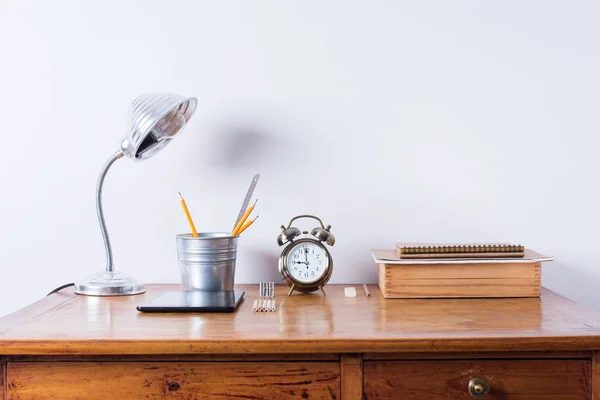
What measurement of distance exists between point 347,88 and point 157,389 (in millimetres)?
912

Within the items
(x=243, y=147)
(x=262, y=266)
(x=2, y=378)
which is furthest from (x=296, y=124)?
(x=2, y=378)

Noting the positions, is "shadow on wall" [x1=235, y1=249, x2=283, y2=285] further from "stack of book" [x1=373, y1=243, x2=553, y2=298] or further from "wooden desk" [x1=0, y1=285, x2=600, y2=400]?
"wooden desk" [x1=0, y1=285, x2=600, y2=400]

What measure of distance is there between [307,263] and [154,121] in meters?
0.48

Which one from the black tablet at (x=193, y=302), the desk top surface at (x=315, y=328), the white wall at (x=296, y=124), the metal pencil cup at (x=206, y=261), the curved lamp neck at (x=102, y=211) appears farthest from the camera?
the white wall at (x=296, y=124)

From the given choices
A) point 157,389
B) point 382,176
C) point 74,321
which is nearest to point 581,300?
point 382,176

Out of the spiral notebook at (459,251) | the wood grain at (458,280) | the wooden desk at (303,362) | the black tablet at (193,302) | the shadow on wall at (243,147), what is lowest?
the wooden desk at (303,362)

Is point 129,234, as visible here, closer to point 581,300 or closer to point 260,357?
point 260,357

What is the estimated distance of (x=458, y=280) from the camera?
130 centimetres

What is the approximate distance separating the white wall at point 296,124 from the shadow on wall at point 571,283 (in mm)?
96

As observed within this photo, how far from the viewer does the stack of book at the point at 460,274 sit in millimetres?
1299

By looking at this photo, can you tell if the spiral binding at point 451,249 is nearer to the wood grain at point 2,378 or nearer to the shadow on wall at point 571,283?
the shadow on wall at point 571,283

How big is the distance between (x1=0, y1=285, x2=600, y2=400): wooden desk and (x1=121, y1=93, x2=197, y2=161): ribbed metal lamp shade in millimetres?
482

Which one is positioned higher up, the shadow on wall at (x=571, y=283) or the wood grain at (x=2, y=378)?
the shadow on wall at (x=571, y=283)

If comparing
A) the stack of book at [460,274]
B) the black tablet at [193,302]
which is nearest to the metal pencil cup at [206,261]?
the black tablet at [193,302]
